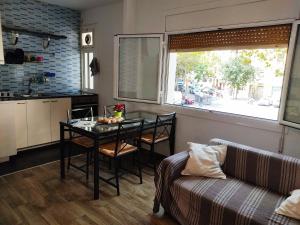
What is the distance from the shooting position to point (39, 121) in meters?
3.92

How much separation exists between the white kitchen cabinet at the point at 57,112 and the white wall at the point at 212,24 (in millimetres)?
1297

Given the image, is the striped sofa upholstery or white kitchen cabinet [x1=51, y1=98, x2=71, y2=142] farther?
white kitchen cabinet [x1=51, y1=98, x2=71, y2=142]

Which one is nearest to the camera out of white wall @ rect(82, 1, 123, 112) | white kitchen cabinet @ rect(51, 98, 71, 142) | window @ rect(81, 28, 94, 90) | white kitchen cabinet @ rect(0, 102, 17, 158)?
white kitchen cabinet @ rect(0, 102, 17, 158)

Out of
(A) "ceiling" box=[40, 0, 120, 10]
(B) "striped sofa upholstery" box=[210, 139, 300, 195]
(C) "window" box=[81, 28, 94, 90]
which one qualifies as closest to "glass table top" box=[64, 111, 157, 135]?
(B) "striped sofa upholstery" box=[210, 139, 300, 195]

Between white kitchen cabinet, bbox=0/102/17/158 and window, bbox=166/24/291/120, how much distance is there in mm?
2432

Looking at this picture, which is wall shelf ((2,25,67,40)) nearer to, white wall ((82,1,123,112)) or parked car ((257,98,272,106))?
white wall ((82,1,123,112))

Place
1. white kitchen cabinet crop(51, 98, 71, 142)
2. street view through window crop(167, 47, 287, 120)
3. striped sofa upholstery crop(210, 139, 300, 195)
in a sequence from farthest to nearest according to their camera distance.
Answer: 1. white kitchen cabinet crop(51, 98, 71, 142)
2. street view through window crop(167, 47, 287, 120)
3. striped sofa upholstery crop(210, 139, 300, 195)

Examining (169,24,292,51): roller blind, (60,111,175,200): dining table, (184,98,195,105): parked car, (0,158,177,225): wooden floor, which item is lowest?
(0,158,177,225): wooden floor

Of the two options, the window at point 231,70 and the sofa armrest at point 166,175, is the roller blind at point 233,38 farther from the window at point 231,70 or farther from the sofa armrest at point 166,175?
the sofa armrest at point 166,175

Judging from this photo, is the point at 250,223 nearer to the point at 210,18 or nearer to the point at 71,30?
the point at 210,18

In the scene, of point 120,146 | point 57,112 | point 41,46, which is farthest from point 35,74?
point 120,146

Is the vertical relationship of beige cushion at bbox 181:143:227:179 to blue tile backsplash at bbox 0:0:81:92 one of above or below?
below

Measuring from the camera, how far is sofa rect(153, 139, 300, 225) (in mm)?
1762

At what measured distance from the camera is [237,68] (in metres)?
2.94
